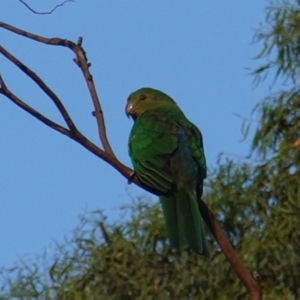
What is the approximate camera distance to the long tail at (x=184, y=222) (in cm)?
328

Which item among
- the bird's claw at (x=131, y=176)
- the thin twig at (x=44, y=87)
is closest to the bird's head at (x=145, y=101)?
the bird's claw at (x=131, y=176)

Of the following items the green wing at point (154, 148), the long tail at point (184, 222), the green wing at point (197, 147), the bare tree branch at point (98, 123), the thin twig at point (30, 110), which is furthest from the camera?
the green wing at point (197, 147)

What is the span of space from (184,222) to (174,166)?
0.34 meters

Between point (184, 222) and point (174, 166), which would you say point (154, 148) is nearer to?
point (174, 166)

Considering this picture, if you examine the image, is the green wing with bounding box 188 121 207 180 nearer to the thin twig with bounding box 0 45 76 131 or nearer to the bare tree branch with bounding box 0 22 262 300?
the bare tree branch with bounding box 0 22 262 300

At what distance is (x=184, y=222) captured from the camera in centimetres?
334

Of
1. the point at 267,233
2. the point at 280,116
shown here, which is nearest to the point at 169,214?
the point at 267,233

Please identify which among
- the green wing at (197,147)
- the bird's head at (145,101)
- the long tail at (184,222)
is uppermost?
the bird's head at (145,101)

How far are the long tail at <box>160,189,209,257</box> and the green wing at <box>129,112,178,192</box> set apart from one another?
0.17ft

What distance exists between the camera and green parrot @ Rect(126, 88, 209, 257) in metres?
3.32

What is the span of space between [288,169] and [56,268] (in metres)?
1.24

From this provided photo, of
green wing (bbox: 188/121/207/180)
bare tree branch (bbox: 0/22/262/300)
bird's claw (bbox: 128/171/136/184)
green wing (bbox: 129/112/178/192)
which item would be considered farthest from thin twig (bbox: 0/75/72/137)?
green wing (bbox: 188/121/207/180)

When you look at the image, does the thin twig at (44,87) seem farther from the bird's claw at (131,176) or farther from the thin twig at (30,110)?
the bird's claw at (131,176)

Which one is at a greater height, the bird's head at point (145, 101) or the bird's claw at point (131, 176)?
the bird's head at point (145, 101)
